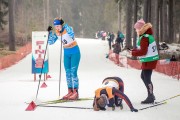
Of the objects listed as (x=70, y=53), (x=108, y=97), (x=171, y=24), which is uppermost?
(x=171, y=24)

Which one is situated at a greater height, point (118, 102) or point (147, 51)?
point (147, 51)

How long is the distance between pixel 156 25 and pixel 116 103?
1877 centimetres

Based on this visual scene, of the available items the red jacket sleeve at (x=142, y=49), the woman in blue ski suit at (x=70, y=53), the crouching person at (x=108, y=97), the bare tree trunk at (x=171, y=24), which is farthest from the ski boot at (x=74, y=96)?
the bare tree trunk at (x=171, y=24)

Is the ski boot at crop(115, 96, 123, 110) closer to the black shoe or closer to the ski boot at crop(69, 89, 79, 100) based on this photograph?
the black shoe

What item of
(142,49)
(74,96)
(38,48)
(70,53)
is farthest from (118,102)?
(38,48)

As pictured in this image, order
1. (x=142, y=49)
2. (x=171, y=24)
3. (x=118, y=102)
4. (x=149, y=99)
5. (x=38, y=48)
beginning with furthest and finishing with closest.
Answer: (x=171, y=24) → (x=38, y=48) → (x=149, y=99) → (x=142, y=49) → (x=118, y=102)

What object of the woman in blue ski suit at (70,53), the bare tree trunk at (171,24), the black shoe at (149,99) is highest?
the bare tree trunk at (171,24)

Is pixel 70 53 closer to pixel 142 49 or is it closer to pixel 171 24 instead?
pixel 142 49

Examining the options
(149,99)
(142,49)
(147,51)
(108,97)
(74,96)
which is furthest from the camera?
(74,96)

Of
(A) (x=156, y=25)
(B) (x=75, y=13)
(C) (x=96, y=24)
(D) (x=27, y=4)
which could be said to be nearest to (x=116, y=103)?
(A) (x=156, y=25)

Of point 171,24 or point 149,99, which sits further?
point 171,24

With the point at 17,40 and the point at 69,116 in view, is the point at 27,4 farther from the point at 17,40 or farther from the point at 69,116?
the point at 69,116

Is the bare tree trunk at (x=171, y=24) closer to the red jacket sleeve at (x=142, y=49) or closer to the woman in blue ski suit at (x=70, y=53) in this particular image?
the woman in blue ski suit at (x=70, y=53)

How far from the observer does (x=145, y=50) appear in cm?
884
